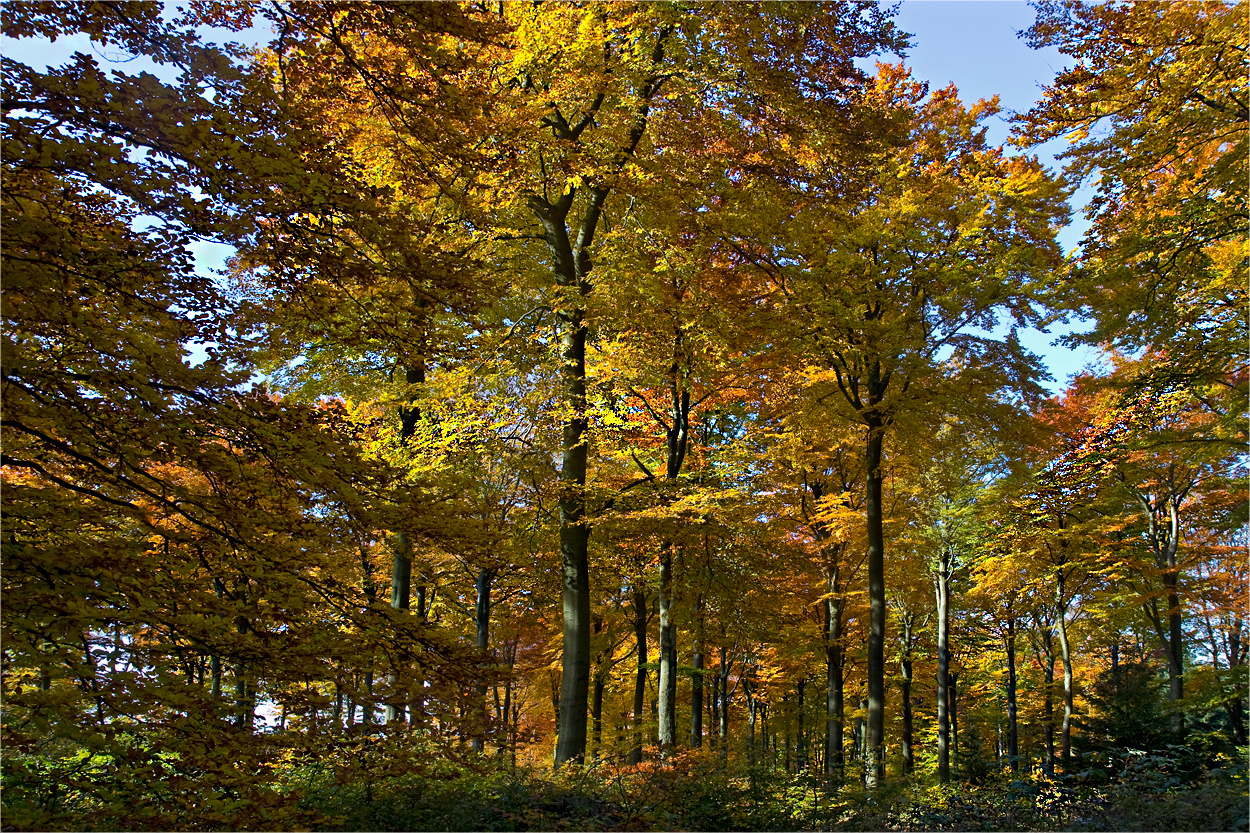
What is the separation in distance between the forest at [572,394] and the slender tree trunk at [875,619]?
0.10 meters

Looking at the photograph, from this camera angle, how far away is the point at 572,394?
1048 centimetres

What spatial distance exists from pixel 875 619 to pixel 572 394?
6.03 m

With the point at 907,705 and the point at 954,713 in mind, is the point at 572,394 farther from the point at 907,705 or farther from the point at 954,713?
the point at 954,713

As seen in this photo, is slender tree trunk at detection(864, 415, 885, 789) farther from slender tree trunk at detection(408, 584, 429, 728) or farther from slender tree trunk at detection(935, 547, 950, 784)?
slender tree trunk at detection(408, 584, 429, 728)

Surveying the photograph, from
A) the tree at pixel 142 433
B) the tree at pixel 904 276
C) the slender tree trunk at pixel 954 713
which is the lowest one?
the slender tree trunk at pixel 954 713

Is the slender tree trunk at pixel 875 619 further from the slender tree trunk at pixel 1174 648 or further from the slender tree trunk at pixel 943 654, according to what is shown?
the slender tree trunk at pixel 1174 648

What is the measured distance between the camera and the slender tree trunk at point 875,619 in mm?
11055

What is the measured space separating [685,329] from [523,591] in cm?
811

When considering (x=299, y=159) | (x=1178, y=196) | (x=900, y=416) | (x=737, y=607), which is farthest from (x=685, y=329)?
(x=299, y=159)

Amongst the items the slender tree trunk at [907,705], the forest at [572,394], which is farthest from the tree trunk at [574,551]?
the slender tree trunk at [907,705]

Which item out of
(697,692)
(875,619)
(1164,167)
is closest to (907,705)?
(697,692)

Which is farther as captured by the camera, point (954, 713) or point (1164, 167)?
point (954, 713)

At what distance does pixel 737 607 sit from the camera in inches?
484

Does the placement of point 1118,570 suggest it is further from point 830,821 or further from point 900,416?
point 830,821
